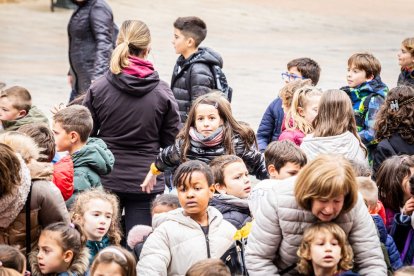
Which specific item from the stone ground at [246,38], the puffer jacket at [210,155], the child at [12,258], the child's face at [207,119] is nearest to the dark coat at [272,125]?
the puffer jacket at [210,155]

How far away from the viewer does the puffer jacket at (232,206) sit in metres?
7.45

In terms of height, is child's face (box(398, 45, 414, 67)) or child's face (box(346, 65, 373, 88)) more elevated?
child's face (box(346, 65, 373, 88))

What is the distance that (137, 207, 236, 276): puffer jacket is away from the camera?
6.60m

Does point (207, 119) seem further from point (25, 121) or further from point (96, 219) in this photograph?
point (25, 121)

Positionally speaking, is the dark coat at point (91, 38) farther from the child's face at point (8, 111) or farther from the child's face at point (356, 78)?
the child's face at point (356, 78)

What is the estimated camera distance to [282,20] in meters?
24.5

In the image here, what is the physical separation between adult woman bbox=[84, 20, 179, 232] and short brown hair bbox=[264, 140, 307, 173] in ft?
5.26

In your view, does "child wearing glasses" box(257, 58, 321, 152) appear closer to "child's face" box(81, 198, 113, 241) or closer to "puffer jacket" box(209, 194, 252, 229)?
A: "puffer jacket" box(209, 194, 252, 229)

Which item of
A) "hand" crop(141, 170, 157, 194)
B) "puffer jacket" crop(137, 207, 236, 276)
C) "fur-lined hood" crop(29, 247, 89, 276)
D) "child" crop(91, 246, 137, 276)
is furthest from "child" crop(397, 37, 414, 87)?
"child" crop(91, 246, 137, 276)

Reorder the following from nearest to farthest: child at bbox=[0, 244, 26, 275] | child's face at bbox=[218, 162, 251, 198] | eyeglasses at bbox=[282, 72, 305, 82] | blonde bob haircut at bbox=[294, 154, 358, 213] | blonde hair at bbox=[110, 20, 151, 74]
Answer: blonde bob haircut at bbox=[294, 154, 358, 213] → child at bbox=[0, 244, 26, 275] → child's face at bbox=[218, 162, 251, 198] → blonde hair at bbox=[110, 20, 151, 74] → eyeglasses at bbox=[282, 72, 305, 82]

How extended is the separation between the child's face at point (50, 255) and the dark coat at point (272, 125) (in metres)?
3.50

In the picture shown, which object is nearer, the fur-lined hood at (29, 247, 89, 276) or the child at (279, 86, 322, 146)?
the fur-lined hood at (29, 247, 89, 276)

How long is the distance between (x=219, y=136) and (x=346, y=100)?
3.13 feet

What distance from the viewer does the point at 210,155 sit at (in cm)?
833
